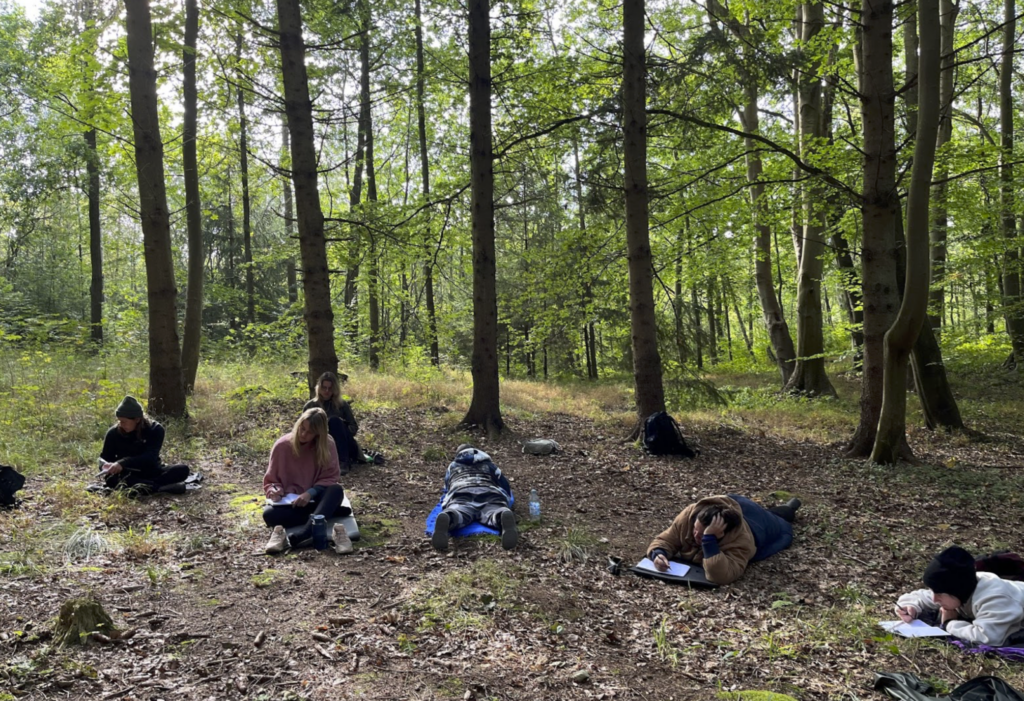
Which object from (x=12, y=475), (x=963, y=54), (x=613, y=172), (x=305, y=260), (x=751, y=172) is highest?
(x=963, y=54)

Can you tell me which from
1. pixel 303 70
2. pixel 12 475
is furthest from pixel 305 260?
pixel 12 475

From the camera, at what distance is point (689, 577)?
16.3 ft

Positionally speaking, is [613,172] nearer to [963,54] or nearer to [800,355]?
[800,355]

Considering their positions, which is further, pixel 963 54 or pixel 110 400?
pixel 963 54

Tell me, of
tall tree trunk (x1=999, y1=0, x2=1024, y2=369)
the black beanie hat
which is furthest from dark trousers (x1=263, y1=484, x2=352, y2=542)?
tall tree trunk (x1=999, y1=0, x2=1024, y2=369)

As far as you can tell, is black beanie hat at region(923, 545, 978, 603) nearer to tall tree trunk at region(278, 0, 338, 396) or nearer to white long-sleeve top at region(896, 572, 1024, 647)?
white long-sleeve top at region(896, 572, 1024, 647)

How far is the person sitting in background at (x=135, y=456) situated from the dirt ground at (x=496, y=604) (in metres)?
0.26

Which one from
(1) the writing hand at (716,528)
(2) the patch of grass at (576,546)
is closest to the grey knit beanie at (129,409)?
(2) the patch of grass at (576,546)

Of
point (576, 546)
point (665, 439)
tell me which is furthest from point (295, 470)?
point (665, 439)

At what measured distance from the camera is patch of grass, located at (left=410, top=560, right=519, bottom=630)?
393cm

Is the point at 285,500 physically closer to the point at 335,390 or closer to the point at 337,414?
the point at 337,414

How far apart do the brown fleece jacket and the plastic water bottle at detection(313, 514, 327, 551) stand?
285 cm

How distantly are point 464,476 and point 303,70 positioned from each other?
664 cm

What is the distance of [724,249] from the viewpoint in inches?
576
